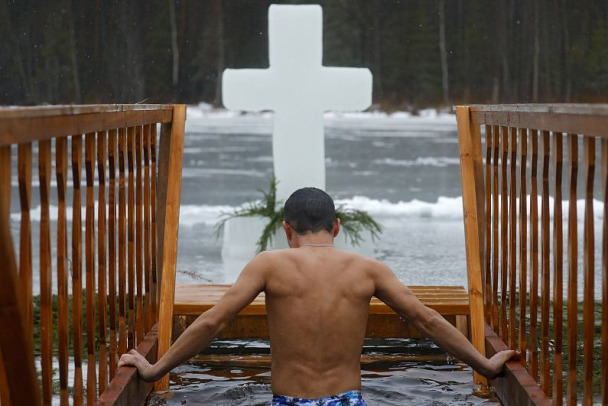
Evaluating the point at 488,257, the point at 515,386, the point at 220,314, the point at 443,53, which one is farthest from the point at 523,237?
the point at 443,53

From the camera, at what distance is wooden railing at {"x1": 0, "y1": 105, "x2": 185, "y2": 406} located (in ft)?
6.57

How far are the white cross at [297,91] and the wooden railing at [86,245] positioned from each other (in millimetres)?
2465

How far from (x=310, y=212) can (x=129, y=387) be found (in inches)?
32.6

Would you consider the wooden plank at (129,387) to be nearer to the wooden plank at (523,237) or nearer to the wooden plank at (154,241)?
the wooden plank at (154,241)

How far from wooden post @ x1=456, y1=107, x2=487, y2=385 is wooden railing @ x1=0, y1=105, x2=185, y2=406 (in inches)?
41.2

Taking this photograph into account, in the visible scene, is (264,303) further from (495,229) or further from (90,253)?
(90,253)

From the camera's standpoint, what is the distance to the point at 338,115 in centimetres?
2578

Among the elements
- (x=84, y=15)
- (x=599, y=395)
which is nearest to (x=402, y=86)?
(x=84, y=15)

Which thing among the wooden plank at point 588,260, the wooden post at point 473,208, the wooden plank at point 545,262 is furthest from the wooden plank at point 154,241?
the wooden plank at point 588,260

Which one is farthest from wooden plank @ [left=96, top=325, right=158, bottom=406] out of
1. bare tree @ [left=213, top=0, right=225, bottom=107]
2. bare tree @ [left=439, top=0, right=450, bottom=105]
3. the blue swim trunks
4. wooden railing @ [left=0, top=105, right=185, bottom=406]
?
bare tree @ [left=439, top=0, right=450, bottom=105]

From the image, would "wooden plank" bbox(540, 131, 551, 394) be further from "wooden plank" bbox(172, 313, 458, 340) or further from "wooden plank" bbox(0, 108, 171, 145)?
"wooden plank" bbox(172, 313, 458, 340)

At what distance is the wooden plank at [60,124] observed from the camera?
6.36 ft

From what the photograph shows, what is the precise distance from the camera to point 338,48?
22.6 metres

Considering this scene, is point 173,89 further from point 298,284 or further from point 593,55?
point 298,284
